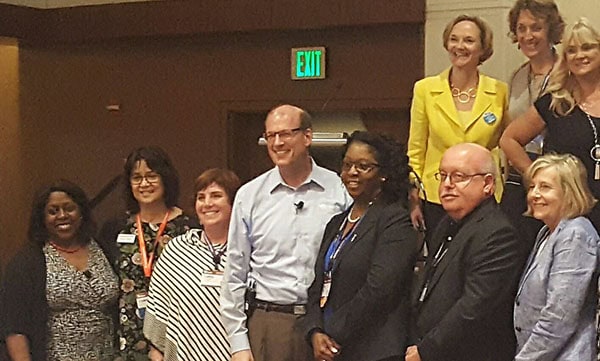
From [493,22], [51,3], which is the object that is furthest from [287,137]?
[51,3]

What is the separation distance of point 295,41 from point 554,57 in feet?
9.01

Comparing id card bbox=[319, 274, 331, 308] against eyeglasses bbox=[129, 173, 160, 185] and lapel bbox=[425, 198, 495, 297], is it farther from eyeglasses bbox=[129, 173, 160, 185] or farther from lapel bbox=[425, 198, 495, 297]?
eyeglasses bbox=[129, 173, 160, 185]

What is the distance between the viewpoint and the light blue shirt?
155 inches

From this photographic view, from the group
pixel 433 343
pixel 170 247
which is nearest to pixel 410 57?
pixel 170 247

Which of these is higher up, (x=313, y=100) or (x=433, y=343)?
(x=313, y=100)

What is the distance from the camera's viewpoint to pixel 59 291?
4.45 m

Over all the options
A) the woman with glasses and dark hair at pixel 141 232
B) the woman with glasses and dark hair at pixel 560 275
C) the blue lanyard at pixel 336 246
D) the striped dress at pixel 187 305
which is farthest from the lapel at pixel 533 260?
the woman with glasses and dark hair at pixel 141 232

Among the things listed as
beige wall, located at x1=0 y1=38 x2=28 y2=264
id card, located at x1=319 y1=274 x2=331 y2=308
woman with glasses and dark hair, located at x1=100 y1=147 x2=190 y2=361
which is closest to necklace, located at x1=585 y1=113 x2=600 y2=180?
id card, located at x1=319 y1=274 x2=331 y2=308

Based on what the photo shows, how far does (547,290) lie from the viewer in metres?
3.40

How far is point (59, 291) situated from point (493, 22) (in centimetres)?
279

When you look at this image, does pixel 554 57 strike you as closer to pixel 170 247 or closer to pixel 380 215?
pixel 380 215

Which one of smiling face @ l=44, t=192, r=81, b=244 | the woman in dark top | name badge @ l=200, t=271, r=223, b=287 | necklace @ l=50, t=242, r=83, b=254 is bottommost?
name badge @ l=200, t=271, r=223, b=287

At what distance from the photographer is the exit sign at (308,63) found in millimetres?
6562

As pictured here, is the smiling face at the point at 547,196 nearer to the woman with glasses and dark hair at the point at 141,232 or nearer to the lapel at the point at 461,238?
the lapel at the point at 461,238
